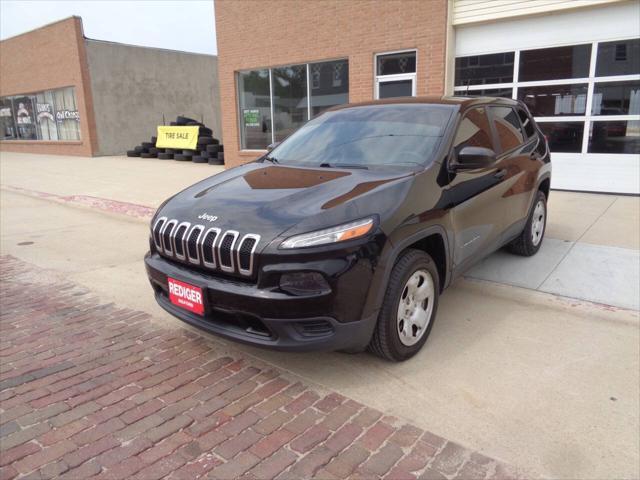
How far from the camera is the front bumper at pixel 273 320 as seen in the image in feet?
9.21

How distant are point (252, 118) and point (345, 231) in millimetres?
12224

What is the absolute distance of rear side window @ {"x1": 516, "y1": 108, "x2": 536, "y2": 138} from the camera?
213 inches

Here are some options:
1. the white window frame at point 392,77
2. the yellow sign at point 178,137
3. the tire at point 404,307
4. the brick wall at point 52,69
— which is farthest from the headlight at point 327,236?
the brick wall at point 52,69

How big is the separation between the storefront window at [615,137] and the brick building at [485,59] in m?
0.02

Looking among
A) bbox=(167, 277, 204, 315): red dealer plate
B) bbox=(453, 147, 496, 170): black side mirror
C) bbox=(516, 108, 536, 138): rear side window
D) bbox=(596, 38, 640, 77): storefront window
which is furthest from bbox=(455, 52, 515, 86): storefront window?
bbox=(167, 277, 204, 315): red dealer plate

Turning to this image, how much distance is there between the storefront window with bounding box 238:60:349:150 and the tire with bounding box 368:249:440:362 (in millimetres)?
9346

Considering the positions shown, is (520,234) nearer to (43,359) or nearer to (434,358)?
(434,358)

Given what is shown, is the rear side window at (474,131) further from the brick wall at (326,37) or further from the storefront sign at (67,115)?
the storefront sign at (67,115)

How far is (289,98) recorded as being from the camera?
13.5 meters

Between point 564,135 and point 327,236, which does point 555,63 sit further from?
point 327,236

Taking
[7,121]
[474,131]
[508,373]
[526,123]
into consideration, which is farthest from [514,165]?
[7,121]

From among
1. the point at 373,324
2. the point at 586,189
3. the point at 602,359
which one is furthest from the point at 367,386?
the point at 586,189

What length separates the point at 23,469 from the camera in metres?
2.46

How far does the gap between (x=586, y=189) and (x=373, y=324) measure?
8.23 meters
